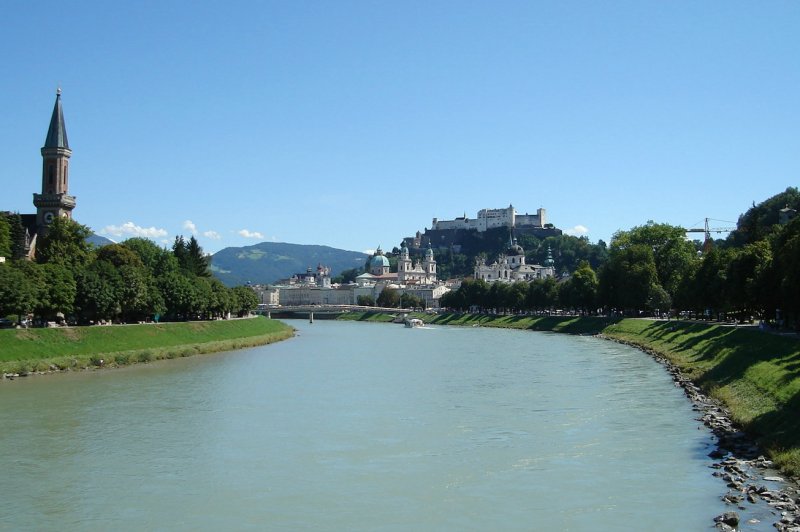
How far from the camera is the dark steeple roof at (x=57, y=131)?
71525 millimetres

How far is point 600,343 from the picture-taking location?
61750 mm

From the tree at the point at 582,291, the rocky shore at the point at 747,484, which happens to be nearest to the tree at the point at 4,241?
the rocky shore at the point at 747,484

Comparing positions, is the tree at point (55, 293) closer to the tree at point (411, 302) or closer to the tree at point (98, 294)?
the tree at point (98, 294)

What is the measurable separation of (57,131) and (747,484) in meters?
67.4

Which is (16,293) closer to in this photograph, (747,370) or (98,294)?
(98,294)

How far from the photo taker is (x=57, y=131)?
236 ft

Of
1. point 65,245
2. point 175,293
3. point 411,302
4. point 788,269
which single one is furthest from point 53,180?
point 411,302

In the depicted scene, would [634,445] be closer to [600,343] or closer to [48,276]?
[48,276]

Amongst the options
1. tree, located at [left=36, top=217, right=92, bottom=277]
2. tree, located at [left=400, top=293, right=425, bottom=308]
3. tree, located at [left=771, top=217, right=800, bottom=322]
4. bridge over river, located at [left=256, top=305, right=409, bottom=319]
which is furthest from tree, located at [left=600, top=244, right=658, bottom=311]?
tree, located at [left=400, top=293, right=425, bottom=308]

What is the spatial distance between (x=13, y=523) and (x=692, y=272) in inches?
2180

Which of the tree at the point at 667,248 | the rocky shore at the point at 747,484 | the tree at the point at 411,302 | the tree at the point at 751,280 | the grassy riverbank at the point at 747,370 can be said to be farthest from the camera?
the tree at the point at 411,302

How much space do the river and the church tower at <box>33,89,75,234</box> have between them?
38.8 m

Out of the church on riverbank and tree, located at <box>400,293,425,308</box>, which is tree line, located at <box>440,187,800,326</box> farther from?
the church on riverbank

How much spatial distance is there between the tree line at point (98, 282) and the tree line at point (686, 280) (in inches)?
1331
